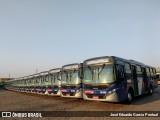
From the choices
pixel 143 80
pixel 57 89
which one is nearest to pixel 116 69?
Answer: pixel 143 80

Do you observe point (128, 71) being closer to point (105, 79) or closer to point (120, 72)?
point (120, 72)

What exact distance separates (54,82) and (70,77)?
440 centimetres

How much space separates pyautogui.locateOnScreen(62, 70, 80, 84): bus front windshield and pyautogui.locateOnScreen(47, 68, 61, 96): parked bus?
104 inches

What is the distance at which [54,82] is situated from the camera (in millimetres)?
17844

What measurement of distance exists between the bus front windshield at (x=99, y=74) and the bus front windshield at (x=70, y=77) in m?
1.82

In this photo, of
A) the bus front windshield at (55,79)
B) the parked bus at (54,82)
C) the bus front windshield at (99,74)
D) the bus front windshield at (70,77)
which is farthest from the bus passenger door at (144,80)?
the bus front windshield at (55,79)

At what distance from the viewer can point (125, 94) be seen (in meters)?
11.2

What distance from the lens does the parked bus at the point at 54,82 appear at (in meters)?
17.0

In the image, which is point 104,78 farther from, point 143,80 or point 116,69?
point 143,80

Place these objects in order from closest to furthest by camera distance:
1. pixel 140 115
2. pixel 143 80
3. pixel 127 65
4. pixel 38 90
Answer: pixel 140 115 < pixel 127 65 < pixel 143 80 < pixel 38 90

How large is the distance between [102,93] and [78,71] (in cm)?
350

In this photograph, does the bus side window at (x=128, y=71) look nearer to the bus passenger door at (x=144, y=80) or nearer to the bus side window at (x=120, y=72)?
the bus side window at (x=120, y=72)

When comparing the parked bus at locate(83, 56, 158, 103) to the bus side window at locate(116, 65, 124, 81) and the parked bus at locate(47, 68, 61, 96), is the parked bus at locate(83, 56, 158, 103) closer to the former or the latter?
the bus side window at locate(116, 65, 124, 81)

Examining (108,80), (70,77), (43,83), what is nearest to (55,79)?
(43,83)
